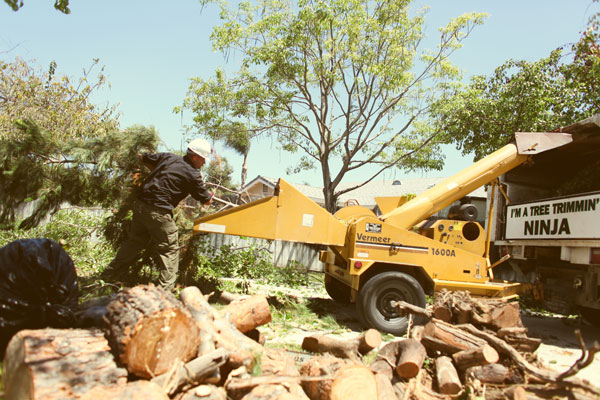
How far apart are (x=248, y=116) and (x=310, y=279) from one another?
8.32 m

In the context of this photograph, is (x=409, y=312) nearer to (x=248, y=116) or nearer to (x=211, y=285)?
(x=211, y=285)

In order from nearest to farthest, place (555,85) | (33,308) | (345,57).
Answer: (33,308), (555,85), (345,57)

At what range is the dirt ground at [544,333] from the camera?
4.64 metres

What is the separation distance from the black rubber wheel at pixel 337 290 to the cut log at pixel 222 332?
3.92 m

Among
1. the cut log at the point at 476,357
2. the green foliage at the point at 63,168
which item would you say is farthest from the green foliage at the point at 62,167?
the cut log at the point at 476,357

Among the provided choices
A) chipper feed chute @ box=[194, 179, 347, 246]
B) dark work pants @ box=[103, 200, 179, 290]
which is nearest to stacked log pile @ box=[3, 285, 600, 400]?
chipper feed chute @ box=[194, 179, 347, 246]

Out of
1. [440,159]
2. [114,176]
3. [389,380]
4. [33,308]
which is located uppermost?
[440,159]

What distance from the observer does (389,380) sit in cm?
336

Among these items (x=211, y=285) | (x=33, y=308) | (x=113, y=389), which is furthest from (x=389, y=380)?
(x=211, y=285)

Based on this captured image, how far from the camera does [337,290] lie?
734 cm

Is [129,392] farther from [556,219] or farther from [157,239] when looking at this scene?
[556,219]

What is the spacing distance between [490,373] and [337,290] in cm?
394

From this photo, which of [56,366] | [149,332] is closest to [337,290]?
[149,332]

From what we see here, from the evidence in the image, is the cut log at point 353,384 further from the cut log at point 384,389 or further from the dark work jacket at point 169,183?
the dark work jacket at point 169,183
